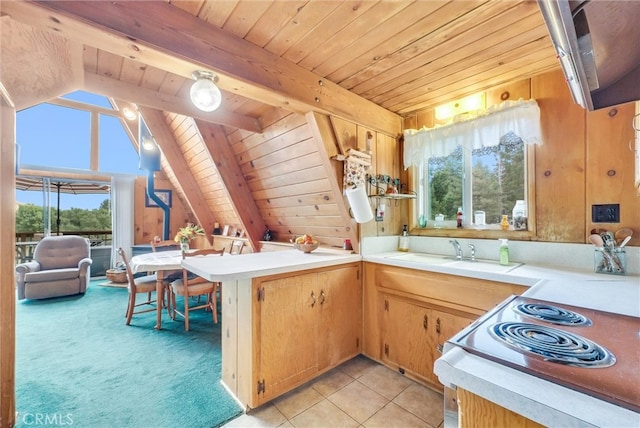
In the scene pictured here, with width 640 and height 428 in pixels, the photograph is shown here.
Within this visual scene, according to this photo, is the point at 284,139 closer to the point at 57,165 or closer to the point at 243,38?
the point at 243,38

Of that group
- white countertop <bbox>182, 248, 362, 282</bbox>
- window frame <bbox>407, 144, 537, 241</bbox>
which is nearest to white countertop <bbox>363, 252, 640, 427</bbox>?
window frame <bbox>407, 144, 537, 241</bbox>

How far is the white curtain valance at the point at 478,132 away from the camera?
1846 millimetres

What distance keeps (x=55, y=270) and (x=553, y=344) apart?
5.53 meters

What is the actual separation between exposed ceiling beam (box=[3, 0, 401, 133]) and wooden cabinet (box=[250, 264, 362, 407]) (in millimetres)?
1219

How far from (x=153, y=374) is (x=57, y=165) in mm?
4621

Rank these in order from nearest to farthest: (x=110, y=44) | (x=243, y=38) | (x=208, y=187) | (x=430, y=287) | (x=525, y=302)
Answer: (x=525, y=302) < (x=110, y=44) < (x=243, y=38) < (x=430, y=287) < (x=208, y=187)

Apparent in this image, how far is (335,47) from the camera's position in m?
1.55

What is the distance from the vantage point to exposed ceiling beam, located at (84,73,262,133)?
1834mm

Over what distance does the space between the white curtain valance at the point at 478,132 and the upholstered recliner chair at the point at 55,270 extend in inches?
194

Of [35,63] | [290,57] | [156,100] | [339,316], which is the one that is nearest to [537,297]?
[339,316]

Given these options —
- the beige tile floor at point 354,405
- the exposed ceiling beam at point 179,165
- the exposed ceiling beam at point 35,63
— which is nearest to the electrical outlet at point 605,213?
the beige tile floor at point 354,405

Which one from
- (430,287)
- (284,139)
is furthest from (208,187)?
(430,287)

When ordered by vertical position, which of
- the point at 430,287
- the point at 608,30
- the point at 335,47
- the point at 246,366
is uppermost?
the point at 335,47

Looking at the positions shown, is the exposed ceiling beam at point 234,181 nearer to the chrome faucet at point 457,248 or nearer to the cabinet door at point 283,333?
the cabinet door at point 283,333
